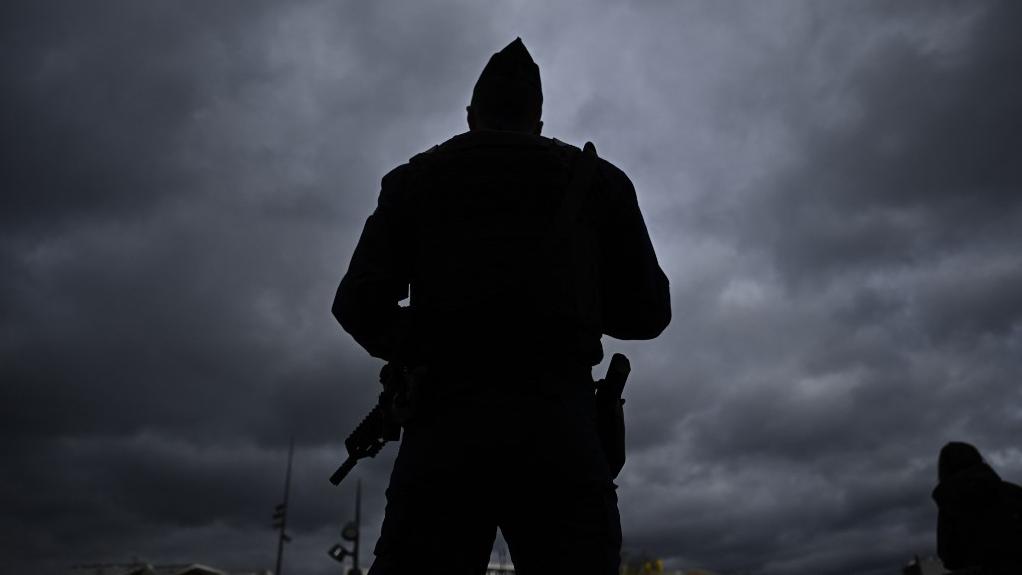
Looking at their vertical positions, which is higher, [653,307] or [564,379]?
[653,307]

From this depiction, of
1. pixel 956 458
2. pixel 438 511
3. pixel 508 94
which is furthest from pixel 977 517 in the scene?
pixel 438 511

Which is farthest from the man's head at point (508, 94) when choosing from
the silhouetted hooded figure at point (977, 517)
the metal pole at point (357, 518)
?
the metal pole at point (357, 518)

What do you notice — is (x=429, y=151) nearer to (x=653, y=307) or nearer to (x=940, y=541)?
(x=653, y=307)

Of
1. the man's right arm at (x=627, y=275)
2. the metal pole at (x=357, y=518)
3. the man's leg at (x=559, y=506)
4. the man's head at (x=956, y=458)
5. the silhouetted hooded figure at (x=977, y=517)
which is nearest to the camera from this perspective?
the man's leg at (x=559, y=506)

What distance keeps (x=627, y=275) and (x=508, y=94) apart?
2.77 feet

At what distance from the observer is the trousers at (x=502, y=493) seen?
199 centimetres

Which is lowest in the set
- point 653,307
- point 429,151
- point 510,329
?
point 510,329

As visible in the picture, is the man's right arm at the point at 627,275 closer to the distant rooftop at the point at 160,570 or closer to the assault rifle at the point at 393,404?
the assault rifle at the point at 393,404

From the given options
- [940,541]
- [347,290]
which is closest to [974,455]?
[940,541]

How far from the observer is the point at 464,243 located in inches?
90.6

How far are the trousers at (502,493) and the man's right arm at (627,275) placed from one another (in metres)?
0.59

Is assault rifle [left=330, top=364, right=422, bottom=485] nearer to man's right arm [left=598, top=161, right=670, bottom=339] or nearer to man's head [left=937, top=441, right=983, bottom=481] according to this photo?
man's right arm [left=598, top=161, right=670, bottom=339]

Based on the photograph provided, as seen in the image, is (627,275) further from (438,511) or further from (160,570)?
(160,570)

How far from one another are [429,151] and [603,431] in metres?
1.18
